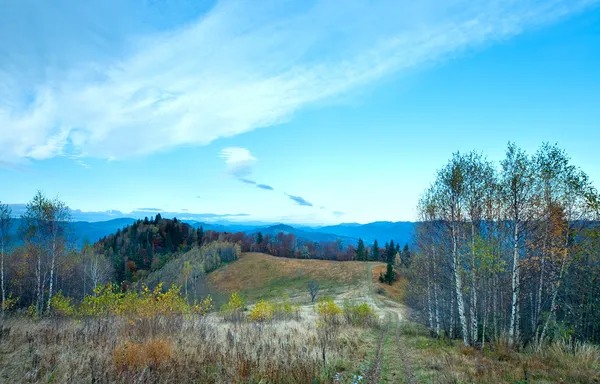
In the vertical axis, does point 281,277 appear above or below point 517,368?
below

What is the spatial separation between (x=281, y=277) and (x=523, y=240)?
293 ft

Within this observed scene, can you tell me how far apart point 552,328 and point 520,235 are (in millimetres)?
5933

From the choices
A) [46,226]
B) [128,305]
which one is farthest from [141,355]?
[46,226]


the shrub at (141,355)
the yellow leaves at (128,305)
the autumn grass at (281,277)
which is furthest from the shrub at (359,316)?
the autumn grass at (281,277)

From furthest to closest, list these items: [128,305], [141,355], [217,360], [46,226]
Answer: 1. [46,226]
2. [128,305]
3. [217,360]
4. [141,355]

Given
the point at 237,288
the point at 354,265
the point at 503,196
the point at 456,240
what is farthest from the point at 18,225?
the point at 354,265

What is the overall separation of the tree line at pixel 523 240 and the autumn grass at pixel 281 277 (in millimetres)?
60394

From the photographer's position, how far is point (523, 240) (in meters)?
18.2

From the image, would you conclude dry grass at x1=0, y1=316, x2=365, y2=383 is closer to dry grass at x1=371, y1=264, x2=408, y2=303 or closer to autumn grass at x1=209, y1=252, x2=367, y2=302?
dry grass at x1=371, y1=264, x2=408, y2=303

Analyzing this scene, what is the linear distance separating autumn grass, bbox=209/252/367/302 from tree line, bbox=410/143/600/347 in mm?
60394

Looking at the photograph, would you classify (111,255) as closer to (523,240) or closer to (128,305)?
(128,305)

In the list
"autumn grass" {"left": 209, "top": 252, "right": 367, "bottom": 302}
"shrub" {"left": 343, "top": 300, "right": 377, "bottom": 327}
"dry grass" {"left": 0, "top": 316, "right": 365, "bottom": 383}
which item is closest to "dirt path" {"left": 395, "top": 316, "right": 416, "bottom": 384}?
"dry grass" {"left": 0, "top": 316, "right": 365, "bottom": 383}

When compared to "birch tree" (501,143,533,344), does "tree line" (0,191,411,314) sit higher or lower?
lower

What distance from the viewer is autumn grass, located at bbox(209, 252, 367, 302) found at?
86.4 m
